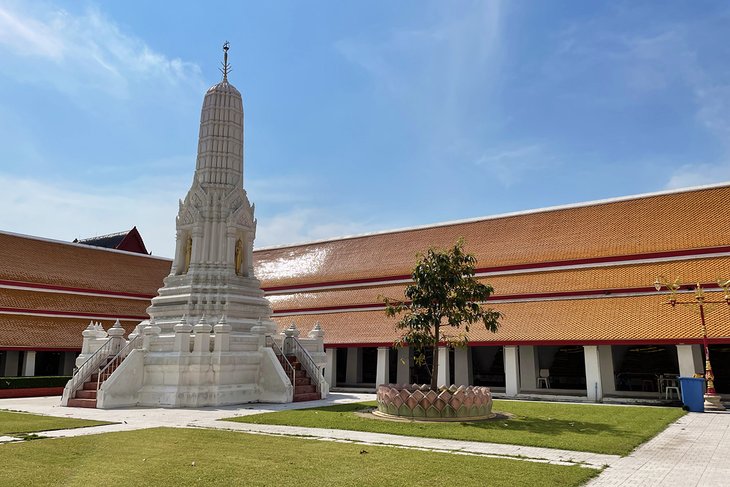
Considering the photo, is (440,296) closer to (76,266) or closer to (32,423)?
(32,423)

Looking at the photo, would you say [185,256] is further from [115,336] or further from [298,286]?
[298,286]

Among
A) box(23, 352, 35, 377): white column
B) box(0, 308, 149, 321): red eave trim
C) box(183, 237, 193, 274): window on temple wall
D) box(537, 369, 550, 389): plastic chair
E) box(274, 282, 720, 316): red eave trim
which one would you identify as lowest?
box(537, 369, 550, 389): plastic chair

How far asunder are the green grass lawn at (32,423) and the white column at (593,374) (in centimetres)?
1577

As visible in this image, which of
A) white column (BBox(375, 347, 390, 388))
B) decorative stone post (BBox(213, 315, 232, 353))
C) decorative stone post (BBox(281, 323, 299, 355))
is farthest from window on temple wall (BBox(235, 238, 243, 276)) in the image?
white column (BBox(375, 347, 390, 388))

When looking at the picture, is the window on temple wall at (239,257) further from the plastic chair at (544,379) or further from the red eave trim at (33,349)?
the plastic chair at (544,379)

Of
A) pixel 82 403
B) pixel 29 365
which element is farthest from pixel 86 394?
pixel 29 365

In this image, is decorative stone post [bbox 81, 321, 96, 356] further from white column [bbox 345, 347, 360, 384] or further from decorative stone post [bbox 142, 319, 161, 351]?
white column [bbox 345, 347, 360, 384]

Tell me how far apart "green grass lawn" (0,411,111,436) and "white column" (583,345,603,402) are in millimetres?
15770

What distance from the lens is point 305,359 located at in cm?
1989

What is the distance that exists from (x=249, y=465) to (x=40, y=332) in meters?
20.9

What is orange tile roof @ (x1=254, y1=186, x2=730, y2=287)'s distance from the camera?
2267 centimetres

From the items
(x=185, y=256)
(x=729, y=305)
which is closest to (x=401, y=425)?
(x=185, y=256)

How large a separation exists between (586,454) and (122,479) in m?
6.90

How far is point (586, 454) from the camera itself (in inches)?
344
